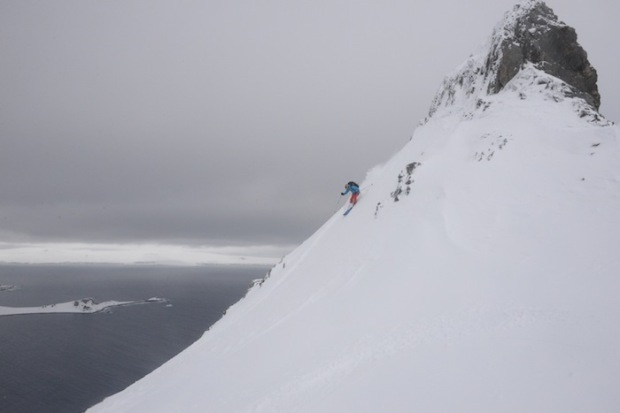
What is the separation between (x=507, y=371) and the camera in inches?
345

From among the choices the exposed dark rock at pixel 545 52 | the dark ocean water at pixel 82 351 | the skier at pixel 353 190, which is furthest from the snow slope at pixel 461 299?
the dark ocean water at pixel 82 351

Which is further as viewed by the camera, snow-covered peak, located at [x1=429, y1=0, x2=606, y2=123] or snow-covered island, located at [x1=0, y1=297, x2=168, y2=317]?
snow-covered island, located at [x1=0, y1=297, x2=168, y2=317]

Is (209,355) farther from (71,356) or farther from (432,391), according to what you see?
(71,356)

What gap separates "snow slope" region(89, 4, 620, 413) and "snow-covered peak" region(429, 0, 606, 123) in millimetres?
3169

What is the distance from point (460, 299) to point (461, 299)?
43 mm

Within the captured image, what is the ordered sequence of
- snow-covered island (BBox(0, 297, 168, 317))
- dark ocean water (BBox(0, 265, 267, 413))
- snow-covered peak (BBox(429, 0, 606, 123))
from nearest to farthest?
snow-covered peak (BBox(429, 0, 606, 123)), dark ocean water (BBox(0, 265, 267, 413)), snow-covered island (BBox(0, 297, 168, 317))

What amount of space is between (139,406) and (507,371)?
21631 millimetres

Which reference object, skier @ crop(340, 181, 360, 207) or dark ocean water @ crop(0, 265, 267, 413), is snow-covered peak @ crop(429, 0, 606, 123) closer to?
skier @ crop(340, 181, 360, 207)

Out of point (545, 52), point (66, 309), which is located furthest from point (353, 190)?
point (66, 309)

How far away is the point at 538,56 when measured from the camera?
110 ft

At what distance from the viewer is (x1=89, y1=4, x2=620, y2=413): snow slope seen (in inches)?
355

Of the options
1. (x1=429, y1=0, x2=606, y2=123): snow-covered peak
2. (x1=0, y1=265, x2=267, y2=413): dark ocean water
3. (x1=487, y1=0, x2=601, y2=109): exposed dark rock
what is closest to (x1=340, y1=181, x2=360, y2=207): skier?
(x1=429, y1=0, x2=606, y2=123): snow-covered peak

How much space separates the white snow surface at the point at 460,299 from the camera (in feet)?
29.6

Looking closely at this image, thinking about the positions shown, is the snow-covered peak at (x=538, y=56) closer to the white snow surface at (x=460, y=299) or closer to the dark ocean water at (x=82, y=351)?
the white snow surface at (x=460, y=299)
